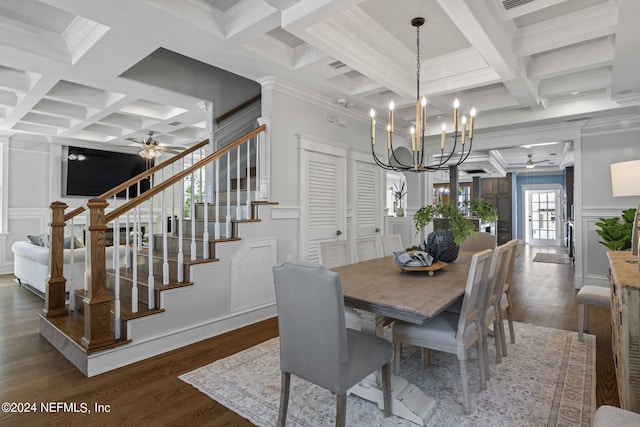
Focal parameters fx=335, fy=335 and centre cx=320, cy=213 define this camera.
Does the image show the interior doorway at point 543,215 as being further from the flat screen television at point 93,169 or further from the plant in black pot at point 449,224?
the flat screen television at point 93,169

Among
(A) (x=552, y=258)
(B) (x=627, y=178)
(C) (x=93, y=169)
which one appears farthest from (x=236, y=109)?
(A) (x=552, y=258)

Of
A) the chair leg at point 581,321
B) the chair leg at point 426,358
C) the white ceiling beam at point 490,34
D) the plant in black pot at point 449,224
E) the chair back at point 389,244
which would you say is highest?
the white ceiling beam at point 490,34

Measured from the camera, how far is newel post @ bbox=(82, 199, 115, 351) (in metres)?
2.40

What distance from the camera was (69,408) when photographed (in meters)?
2.01

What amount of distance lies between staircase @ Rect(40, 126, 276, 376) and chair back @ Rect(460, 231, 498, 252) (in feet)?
7.62

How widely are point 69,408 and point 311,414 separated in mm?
1456

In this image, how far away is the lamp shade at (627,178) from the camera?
Result: 2742mm

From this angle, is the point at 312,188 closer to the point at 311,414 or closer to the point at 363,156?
the point at 363,156

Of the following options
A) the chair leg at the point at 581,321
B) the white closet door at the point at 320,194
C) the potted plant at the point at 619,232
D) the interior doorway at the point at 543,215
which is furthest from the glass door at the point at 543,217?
the white closet door at the point at 320,194

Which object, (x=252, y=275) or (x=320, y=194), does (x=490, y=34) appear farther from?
(x=252, y=275)

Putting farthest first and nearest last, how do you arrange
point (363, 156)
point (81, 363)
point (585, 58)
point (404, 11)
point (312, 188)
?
1. point (363, 156)
2. point (312, 188)
3. point (585, 58)
4. point (404, 11)
5. point (81, 363)

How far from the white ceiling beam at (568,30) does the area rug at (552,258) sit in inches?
246

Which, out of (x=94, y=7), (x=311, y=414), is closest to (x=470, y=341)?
(x=311, y=414)

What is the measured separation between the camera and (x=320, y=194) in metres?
4.26
